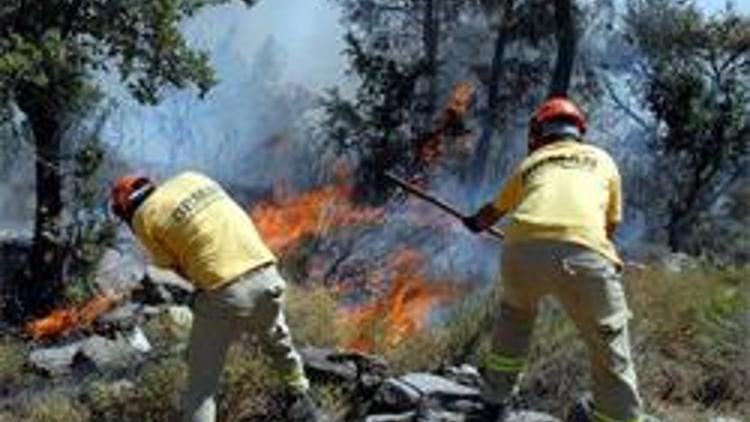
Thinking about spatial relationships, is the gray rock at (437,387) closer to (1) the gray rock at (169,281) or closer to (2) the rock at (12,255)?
(1) the gray rock at (169,281)

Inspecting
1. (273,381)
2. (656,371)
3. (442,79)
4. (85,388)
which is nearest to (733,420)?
(656,371)

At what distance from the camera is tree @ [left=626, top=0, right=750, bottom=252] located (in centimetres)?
3653

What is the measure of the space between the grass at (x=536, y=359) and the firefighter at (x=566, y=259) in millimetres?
1882

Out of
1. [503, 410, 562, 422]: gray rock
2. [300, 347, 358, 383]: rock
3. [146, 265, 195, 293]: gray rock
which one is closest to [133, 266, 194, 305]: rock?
[146, 265, 195, 293]: gray rock

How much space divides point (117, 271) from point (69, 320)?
9.97ft

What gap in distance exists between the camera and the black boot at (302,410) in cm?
1077

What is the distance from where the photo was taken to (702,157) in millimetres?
37094

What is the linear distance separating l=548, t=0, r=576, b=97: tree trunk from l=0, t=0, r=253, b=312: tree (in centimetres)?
1434

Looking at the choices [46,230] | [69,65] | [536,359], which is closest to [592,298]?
[536,359]

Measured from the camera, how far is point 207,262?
403 inches

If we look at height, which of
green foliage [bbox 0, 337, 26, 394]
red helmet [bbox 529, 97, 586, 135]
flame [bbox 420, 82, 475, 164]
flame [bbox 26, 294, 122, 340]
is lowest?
green foliage [bbox 0, 337, 26, 394]

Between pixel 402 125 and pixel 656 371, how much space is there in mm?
22299

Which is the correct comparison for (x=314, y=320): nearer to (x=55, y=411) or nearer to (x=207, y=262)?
(x=55, y=411)

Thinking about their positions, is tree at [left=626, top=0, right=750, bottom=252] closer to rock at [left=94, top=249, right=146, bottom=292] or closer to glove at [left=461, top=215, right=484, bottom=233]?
rock at [left=94, top=249, right=146, bottom=292]
